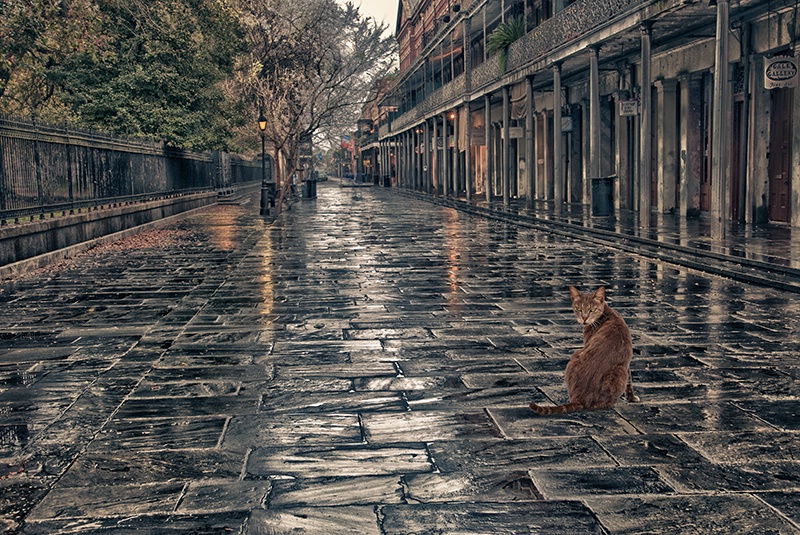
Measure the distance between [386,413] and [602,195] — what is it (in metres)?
18.1

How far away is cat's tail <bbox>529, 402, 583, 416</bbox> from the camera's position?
4.95 m

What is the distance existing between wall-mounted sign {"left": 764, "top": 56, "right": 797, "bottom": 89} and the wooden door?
201cm

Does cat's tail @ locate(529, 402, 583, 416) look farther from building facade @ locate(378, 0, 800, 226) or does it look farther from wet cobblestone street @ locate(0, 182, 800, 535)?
building facade @ locate(378, 0, 800, 226)

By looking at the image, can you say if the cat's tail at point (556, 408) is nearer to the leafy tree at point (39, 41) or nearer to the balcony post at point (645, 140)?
the leafy tree at point (39, 41)

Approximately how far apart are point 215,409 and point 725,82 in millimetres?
12641

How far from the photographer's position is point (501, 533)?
3480 millimetres

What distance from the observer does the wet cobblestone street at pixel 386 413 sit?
3.76m

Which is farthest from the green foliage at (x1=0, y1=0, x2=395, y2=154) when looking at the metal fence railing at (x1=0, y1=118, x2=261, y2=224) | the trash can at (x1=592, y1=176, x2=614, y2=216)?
the trash can at (x1=592, y1=176, x2=614, y2=216)

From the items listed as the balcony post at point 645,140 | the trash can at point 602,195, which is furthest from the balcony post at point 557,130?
the balcony post at point 645,140

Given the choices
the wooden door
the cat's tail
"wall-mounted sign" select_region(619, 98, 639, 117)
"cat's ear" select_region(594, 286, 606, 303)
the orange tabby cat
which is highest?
"wall-mounted sign" select_region(619, 98, 639, 117)

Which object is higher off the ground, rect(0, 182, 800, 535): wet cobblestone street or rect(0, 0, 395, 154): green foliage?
rect(0, 0, 395, 154): green foliage

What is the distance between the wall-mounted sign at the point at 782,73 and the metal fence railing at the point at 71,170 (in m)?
12.5

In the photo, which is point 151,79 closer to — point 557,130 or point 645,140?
point 557,130

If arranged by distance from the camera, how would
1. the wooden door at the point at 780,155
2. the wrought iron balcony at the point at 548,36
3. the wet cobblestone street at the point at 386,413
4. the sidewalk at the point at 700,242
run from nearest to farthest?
the wet cobblestone street at the point at 386,413 < the sidewalk at the point at 700,242 < the wooden door at the point at 780,155 < the wrought iron balcony at the point at 548,36
